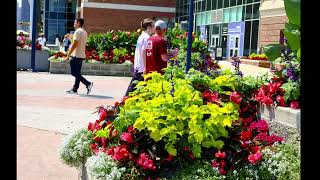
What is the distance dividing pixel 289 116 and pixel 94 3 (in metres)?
58.9

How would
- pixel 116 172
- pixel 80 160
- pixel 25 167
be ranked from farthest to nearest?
1. pixel 25 167
2. pixel 80 160
3. pixel 116 172

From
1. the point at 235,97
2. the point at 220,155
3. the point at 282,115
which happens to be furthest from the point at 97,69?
the point at 220,155

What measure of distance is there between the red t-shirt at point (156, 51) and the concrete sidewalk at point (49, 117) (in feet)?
5.01

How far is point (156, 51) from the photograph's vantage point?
7.59 m

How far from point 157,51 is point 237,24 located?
34761mm

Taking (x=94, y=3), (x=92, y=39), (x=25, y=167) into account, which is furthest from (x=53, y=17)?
(x=25, y=167)

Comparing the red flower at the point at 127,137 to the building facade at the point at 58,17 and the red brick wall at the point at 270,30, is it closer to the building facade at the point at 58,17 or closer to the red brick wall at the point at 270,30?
the red brick wall at the point at 270,30

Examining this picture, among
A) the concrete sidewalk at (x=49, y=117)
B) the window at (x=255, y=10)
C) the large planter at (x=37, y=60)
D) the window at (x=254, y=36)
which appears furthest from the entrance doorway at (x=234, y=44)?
the concrete sidewalk at (x=49, y=117)

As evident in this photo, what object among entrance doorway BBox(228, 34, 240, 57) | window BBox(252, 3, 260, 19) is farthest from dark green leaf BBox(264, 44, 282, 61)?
entrance doorway BBox(228, 34, 240, 57)

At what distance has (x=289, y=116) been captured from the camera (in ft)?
11.7

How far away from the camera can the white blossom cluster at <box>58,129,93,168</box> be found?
4.10 m

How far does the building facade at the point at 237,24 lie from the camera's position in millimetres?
29811
